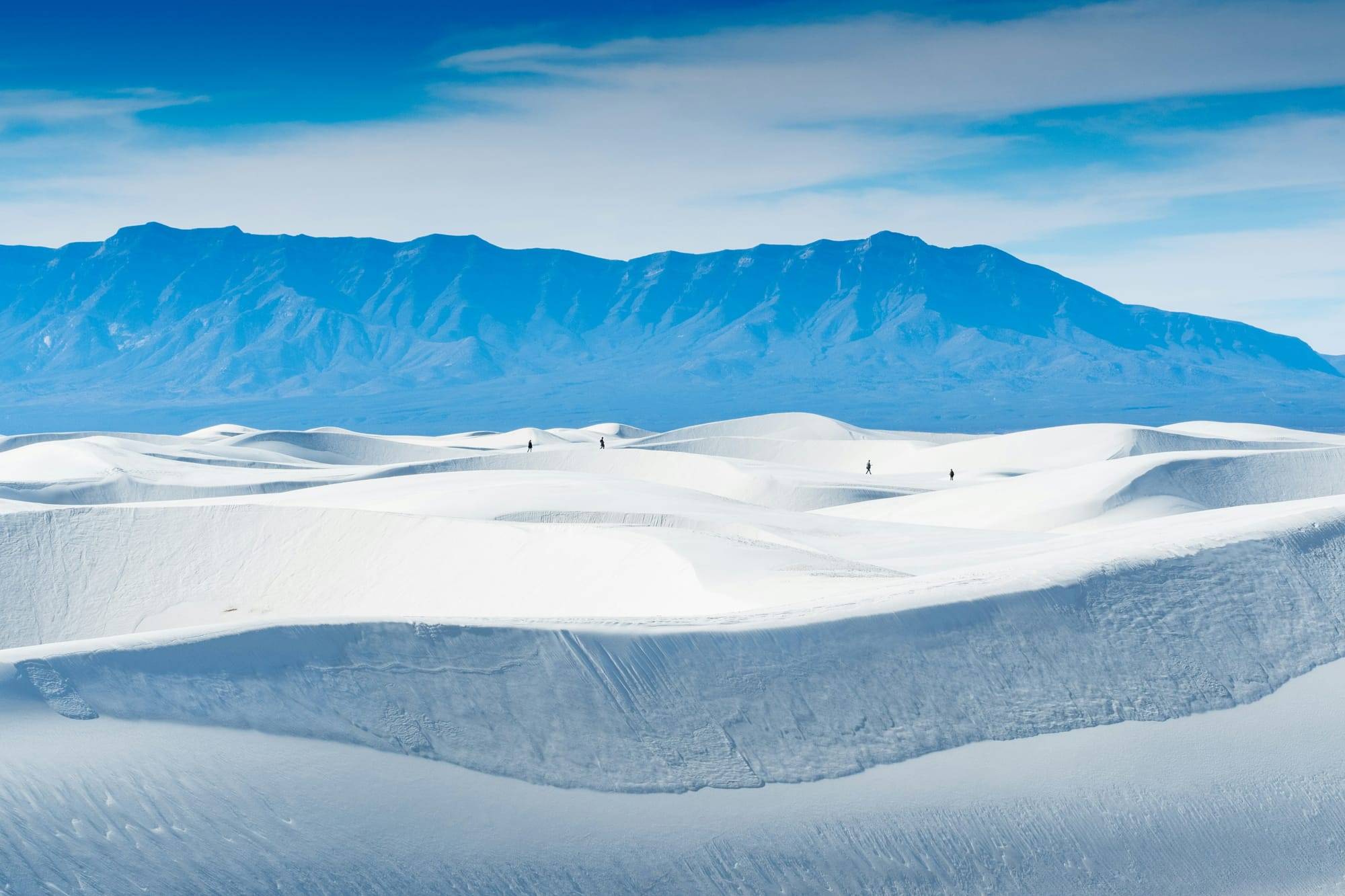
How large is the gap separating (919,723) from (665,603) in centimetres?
617

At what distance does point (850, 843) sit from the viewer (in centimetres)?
1223

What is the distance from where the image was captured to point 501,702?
1296 centimetres

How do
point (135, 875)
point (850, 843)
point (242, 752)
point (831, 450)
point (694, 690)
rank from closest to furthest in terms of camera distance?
point (135, 875)
point (242, 752)
point (850, 843)
point (694, 690)
point (831, 450)

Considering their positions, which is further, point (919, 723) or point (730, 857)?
point (919, 723)

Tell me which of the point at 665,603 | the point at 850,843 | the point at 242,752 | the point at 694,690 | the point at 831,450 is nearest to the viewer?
the point at 242,752

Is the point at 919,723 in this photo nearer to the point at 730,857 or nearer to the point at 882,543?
the point at 730,857

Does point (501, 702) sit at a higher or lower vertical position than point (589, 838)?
higher

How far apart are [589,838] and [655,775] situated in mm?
1113

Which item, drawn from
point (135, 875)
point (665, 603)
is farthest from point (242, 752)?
point (665, 603)

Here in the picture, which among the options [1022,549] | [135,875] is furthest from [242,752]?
[1022,549]

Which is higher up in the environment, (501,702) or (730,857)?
(501,702)

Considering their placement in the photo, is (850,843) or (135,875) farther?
(850,843)

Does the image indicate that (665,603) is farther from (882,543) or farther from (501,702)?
(882,543)

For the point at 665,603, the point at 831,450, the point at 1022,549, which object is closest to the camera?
the point at 665,603
